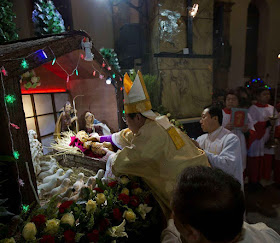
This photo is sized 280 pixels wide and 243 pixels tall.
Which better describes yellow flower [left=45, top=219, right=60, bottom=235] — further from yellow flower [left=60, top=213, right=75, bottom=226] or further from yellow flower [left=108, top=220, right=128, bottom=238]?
yellow flower [left=108, top=220, right=128, bottom=238]

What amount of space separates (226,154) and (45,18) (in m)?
3.81

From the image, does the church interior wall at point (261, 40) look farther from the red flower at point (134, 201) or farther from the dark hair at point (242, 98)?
the red flower at point (134, 201)

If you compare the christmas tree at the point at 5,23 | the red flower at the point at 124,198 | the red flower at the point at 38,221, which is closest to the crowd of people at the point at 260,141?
the red flower at the point at 124,198

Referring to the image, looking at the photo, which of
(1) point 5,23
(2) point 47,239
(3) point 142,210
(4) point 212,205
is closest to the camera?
(4) point 212,205

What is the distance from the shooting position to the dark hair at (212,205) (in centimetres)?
76

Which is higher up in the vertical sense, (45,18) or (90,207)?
(45,18)

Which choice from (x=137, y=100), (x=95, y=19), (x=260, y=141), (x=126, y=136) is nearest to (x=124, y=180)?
(x=137, y=100)

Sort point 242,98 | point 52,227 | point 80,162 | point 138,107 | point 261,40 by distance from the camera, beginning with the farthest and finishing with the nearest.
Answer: point 261,40 < point 242,98 < point 80,162 < point 138,107 < point 52,227

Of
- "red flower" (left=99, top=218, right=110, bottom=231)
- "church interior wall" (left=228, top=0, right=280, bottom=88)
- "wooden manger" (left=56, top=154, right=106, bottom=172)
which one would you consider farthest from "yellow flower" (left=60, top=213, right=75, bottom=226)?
"church interior wall" (left=228, top=0, right=280, bottom=88)

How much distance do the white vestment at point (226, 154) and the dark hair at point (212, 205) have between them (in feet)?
5.64

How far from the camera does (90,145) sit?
3252 mm

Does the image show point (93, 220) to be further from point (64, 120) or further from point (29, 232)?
point (64, 120)

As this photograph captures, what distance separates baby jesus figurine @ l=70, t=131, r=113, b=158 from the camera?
123 inches

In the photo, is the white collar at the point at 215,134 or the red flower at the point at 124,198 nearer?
the red flower at the point at 124,198
